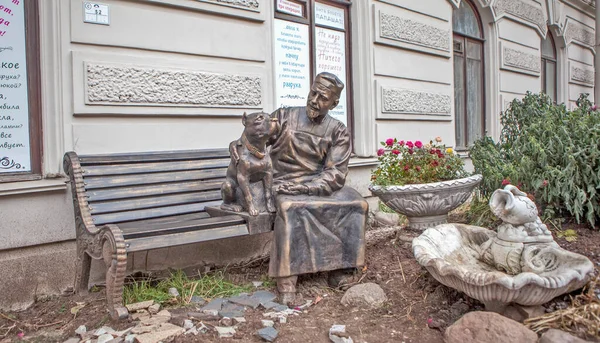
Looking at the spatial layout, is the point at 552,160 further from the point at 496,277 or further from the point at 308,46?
the point at 308,46

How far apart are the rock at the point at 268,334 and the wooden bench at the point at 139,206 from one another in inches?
29.3

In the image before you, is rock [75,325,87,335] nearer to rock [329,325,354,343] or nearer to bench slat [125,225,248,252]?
bench slat [125,225,248,252]

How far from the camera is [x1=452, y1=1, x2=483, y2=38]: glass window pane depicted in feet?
25.6

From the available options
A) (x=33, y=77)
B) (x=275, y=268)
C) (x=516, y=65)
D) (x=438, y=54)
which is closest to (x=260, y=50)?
(x=33, y=77)

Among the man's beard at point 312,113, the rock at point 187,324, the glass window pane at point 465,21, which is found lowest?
the rock at point 187,324


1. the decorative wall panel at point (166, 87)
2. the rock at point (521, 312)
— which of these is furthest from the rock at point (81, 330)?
the rock at point (521, 312)

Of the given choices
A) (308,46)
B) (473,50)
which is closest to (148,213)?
(308,46)

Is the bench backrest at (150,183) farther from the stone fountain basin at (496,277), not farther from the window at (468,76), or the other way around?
the window at (468,76)

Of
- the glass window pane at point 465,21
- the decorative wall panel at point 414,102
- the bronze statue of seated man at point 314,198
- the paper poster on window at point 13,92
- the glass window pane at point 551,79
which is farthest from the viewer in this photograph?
the glass window pane at point 551,79

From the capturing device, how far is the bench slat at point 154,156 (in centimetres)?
356

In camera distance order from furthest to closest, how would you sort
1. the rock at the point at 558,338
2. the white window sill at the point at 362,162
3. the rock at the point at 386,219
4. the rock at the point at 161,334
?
the white window sill at the point at 362,162 → the rock at the point at 386,219 → the rock at the point at 161,334 → the rock at the point at 558,338

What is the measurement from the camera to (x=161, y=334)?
2.65 metres

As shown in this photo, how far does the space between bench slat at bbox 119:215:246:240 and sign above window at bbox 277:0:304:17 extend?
284cm

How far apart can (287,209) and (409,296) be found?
968 mm
